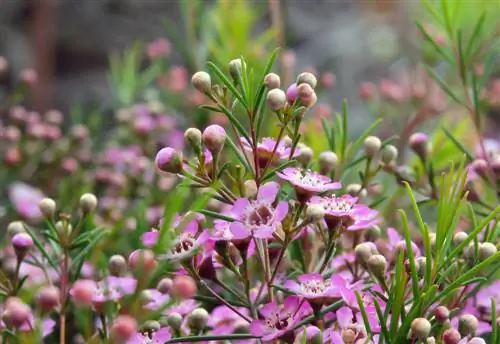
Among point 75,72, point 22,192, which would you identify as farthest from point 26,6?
Result: point 22,192

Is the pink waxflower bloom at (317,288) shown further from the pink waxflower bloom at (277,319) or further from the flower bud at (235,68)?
the flower bud at (235,68)

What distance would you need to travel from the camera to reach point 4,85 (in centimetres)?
156

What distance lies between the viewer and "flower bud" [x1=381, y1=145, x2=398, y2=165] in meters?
0.52

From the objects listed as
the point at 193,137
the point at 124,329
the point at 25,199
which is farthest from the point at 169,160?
the point at 25,199

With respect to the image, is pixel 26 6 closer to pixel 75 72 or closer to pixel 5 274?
pixel 75 72

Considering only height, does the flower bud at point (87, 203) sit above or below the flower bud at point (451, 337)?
above

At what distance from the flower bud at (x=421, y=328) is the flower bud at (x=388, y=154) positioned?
0.19m

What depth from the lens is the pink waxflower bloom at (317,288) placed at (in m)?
0.38

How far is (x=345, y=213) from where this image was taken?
408 mm

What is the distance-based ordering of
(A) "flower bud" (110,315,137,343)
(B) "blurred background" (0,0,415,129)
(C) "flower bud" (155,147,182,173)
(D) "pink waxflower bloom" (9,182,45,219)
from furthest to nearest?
(B) "blurred background" (0,0,415,129), (D) "pink waxflower bloom" (9,182,45,219), (C) "flower bud" (155,147,182,173), (A) "flower bud" (110,315,137,343)

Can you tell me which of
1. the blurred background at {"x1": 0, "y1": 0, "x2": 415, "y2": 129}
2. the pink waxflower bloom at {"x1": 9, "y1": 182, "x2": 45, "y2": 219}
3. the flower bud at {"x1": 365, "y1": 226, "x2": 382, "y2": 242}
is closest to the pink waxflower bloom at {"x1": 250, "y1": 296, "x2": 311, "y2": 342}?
the flower bud at {"x1": 365, "y1": 226, "x2": 382, "y2": 242}

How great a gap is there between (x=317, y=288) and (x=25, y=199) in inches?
20.0

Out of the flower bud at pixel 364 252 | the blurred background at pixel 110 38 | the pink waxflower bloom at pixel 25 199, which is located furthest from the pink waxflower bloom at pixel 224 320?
the blurred background at pixel 110 38

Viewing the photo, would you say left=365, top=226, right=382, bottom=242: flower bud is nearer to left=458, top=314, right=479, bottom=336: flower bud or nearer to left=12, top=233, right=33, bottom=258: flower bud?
left=458, top=314, right=479, bottom=336: flower bud
